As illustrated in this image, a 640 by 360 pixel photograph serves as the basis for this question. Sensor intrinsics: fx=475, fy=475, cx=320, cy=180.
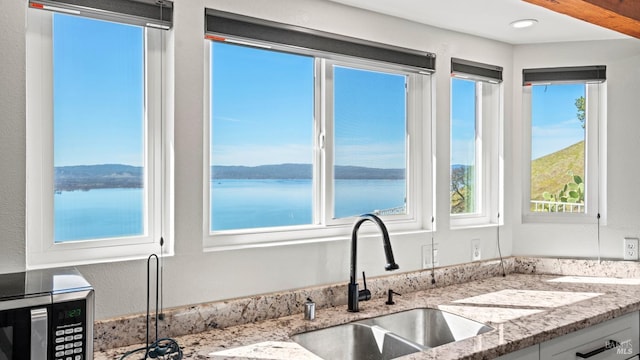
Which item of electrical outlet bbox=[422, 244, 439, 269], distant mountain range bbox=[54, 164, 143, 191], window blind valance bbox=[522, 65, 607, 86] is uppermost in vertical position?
window blind valance bbox=[522, 65, 607, 86]

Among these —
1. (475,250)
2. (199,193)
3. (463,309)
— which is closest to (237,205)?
(199,193)

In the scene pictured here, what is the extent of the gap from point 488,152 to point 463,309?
44.3 inches

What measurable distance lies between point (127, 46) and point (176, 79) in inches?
8.4

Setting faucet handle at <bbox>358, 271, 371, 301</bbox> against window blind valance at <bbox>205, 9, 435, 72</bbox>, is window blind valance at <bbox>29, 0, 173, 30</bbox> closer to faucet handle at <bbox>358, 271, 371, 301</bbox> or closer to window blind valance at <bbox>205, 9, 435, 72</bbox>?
window blind valance at <bbox>205, 9, 435, 72</bbox>

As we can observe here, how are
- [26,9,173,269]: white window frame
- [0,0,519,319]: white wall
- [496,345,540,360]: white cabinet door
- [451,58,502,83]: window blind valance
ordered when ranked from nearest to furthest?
[0,0,519,319]: white wall
[26,9,173,269]: white window frame
[496,345,540,360]: white cabinet door
[451,58,502,83]: window blind valance

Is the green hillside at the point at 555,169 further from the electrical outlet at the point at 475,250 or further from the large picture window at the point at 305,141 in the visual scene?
the large picture window at the point at 305,141

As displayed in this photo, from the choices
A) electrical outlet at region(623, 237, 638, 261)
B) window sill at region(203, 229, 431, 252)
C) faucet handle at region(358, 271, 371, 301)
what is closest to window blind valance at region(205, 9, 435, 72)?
window sill at region(203, 229, 431, 252)

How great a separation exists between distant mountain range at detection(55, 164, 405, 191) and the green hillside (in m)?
1.50

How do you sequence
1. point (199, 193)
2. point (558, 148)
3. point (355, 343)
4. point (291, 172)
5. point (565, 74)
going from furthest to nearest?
point (558, 148), point (565, 74), point (291, 172), point (355, 343), point (199, 193)

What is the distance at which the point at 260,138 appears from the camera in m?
2.04

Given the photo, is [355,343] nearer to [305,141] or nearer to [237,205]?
[237,205]

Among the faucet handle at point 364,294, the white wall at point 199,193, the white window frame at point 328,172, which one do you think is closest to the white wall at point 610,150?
the white wall at point 199,193

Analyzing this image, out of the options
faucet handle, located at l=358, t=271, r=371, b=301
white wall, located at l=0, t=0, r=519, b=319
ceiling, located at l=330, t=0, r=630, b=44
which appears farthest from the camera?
ceiling, located at l=330, t=0, r=630, b=44

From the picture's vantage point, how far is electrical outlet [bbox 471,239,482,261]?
8.57 feet
